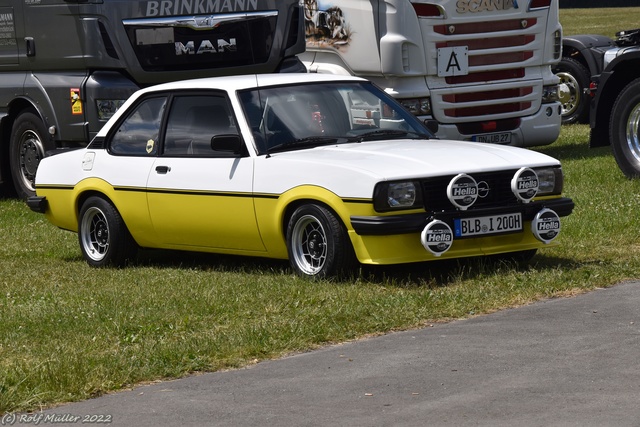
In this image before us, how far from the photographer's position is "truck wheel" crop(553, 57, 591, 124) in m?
21.5

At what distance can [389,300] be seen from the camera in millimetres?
8367

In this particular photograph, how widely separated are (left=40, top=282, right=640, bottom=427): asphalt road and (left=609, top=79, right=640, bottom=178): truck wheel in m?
6.92

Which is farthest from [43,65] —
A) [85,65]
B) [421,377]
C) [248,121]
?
[421,377]

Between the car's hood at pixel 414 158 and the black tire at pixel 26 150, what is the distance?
6706 millimetres

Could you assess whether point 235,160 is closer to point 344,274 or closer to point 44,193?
point 344,274

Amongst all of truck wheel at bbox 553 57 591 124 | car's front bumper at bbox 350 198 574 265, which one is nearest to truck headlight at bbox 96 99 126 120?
car's front bumper at bbox 350 198 574 265

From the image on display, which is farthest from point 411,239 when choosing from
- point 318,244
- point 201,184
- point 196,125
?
point 196,125

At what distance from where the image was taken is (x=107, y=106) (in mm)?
14633

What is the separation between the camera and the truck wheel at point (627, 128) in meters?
14.4

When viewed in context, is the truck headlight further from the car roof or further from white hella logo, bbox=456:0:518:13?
white hella logo, bbox=456:0:518:13

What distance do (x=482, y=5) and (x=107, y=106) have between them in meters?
4.99

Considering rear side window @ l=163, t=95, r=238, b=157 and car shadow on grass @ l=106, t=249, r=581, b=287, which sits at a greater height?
rear side window @ l=163, t=95, r=238, b=157

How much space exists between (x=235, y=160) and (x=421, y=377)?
358 cm

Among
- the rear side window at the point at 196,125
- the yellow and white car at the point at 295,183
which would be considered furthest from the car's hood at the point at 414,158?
the rear side window at the point at 196,125
